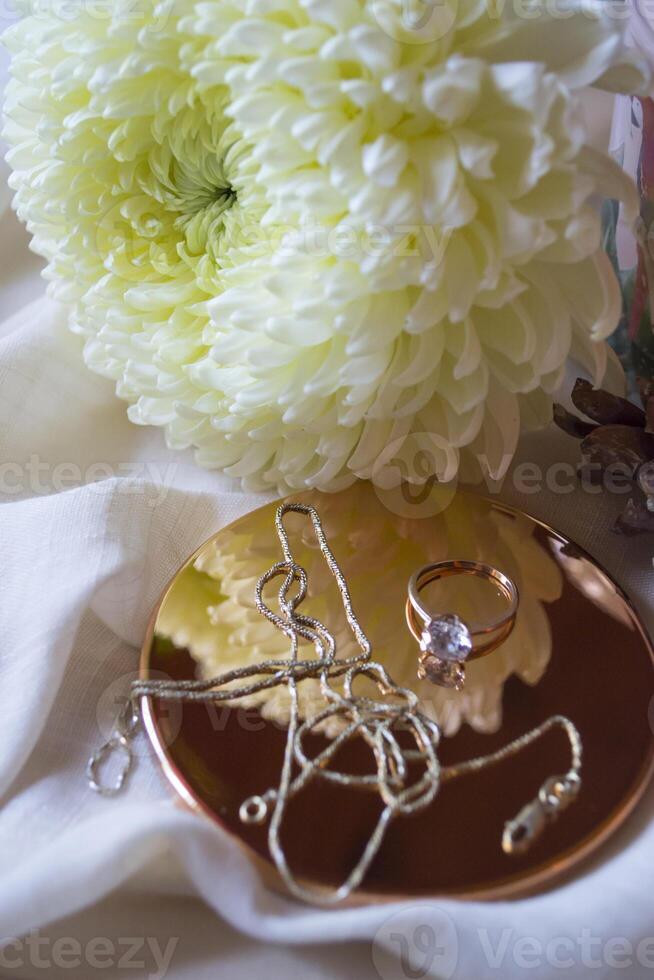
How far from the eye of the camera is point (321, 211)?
11.7 inches

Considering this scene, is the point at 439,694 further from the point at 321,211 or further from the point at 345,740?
the point at 321,211

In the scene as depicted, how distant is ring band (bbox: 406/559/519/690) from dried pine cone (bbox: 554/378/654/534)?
0.19 ft

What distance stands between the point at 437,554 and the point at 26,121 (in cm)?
25

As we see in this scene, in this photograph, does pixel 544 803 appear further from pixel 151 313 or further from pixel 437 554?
pixel 151 313

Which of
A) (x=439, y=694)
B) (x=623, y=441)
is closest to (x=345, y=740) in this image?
(x=439, y=694)

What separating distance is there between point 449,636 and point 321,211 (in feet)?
0.50

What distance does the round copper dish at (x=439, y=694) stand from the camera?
27 centimetres

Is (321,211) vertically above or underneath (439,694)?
above

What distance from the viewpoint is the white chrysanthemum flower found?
28cm

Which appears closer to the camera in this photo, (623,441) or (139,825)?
(139,825)

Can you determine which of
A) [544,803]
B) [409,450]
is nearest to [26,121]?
[409,450]

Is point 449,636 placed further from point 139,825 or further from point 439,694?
point 139,825

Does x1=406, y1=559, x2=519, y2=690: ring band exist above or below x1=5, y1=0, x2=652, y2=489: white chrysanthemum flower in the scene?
below

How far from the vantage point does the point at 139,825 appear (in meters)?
0.26
